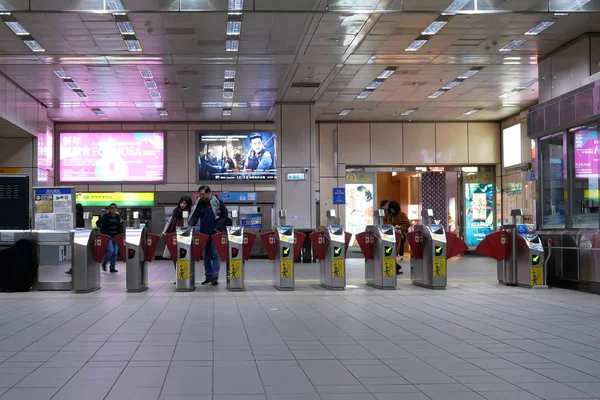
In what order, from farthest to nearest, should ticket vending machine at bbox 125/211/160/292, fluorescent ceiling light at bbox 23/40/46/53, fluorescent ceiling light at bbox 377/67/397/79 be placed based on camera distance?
1. fluorescent ceiling light at bbox 377/67/397/79
2. fluorescent ceiling light at bbox 23/40/46/53
3. ticket vending machine at bbox 125/211/160/292

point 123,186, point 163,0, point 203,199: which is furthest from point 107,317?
point 123,186

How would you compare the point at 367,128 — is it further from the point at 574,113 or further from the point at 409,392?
the point at 409,392

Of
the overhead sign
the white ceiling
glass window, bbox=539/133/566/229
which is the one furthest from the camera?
the overhead sign

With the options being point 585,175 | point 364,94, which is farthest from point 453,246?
point 364,94

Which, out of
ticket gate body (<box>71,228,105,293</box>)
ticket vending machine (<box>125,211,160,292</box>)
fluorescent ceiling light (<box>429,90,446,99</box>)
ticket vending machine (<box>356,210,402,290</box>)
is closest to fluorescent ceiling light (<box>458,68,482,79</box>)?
fluorescent ceiling light (<box>429,90,446,99</box>)

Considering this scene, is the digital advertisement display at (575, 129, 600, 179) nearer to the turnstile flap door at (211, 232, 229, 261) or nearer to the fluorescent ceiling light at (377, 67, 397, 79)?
the fluorescent ceiling light at (377, 67, 397, 79)

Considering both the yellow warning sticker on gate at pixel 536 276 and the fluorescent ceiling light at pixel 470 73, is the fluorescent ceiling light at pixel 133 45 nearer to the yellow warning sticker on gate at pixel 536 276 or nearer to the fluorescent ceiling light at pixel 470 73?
the fluorescent ceiling light at pixel 470 73

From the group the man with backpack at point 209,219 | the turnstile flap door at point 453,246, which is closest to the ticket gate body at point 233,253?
the man with backpack at point 209,219

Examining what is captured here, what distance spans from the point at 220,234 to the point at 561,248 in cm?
592

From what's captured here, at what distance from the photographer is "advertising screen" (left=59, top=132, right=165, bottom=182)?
76.3 ft

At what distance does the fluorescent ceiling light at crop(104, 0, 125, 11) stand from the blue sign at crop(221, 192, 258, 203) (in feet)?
40.3

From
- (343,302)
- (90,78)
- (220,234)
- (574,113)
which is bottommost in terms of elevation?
(343,302)

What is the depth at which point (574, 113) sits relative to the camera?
11805 millimetres

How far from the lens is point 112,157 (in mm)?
23500
